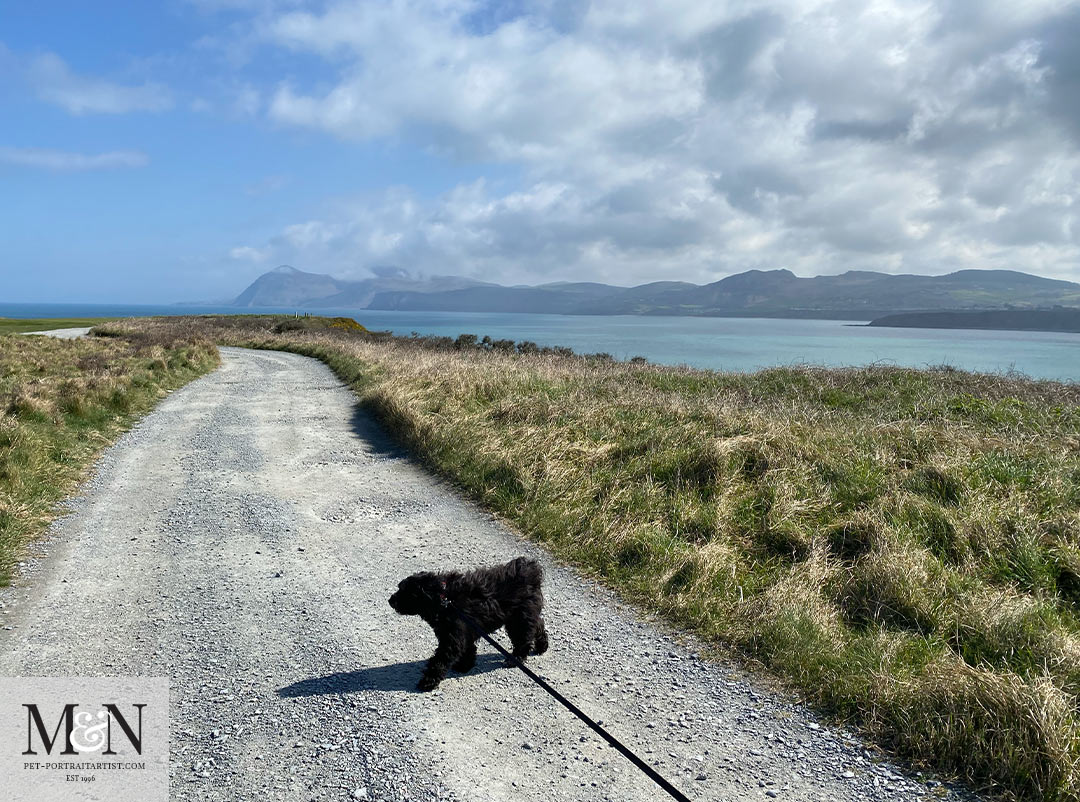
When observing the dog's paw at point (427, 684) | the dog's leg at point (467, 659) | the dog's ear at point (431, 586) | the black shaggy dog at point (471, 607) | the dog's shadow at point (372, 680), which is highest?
the dog's ear at point (431, 586)

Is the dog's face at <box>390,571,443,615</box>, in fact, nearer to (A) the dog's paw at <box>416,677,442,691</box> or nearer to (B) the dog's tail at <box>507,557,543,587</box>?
(A) the dog's paw at <box>416,677,442,691</box>

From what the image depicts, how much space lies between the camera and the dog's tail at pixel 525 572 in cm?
490

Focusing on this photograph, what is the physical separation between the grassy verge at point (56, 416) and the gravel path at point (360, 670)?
47 centimetres

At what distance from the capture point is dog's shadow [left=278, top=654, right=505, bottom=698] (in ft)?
14.7

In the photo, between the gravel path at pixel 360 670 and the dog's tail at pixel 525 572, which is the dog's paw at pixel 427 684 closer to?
the gravel path at pixel 360 670

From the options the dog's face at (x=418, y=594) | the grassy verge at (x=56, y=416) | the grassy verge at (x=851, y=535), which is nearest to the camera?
the grassy verge at (x=851, y=535)

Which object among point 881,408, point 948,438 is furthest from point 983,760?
point 881,408

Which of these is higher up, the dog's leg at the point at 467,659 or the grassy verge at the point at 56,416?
the grassy verge at the point at 56,416

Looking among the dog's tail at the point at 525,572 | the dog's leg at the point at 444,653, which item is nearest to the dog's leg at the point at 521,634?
the dog's tail at the point at 525,572

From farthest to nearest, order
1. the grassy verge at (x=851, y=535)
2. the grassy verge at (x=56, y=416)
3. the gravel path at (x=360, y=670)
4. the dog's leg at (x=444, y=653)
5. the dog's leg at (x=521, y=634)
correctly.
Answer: the grassy verge at (x=56, y=416), the dog's leg at (x=521, y=634), the dog's leg at (x=444, y=653), the grassy verge at (x=851, y=535), the gravel path at (x=360, y=670)

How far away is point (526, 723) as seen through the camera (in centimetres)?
414

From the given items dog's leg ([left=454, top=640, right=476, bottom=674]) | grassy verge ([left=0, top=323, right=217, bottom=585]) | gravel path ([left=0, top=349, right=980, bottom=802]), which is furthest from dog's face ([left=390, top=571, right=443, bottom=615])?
grassy verge ([left=0, top=323, right=217, bottom=585])

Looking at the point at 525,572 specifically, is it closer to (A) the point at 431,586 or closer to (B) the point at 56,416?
(A) the point at 431,586

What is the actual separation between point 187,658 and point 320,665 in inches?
40.4
